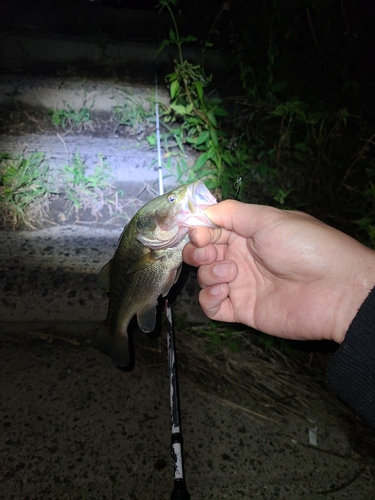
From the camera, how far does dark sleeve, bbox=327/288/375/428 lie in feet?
5.48

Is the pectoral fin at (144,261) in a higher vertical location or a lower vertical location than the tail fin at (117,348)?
higher

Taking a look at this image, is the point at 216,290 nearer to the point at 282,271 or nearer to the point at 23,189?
the point at 282,271

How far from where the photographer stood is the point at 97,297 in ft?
9.27

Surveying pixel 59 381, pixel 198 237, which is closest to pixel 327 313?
pixel 198 237

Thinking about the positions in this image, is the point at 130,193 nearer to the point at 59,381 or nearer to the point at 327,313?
the point at 59,381

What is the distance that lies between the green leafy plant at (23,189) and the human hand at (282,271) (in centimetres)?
218

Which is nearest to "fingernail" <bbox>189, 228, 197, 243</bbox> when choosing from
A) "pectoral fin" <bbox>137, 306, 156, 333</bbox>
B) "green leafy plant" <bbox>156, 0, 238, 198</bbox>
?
"pectoral fin" <bbox>137, 306, 156, 333</bbox>

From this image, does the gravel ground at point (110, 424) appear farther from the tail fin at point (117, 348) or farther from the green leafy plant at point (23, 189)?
the green leafy plant at point (23, 189)

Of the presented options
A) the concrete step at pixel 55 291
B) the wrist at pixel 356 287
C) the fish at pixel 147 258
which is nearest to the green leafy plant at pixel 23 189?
the concrete step at pixel 55 291

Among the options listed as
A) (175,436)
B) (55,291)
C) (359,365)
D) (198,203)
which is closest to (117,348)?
(175,436)

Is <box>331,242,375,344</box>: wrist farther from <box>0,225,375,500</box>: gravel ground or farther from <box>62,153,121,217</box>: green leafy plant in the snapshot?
<box>62,153,121,217</box>: green leafy plant

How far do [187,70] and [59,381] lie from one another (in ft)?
11.5

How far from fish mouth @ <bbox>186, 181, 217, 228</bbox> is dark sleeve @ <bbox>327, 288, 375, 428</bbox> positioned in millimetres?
967

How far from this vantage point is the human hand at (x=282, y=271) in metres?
1.88
